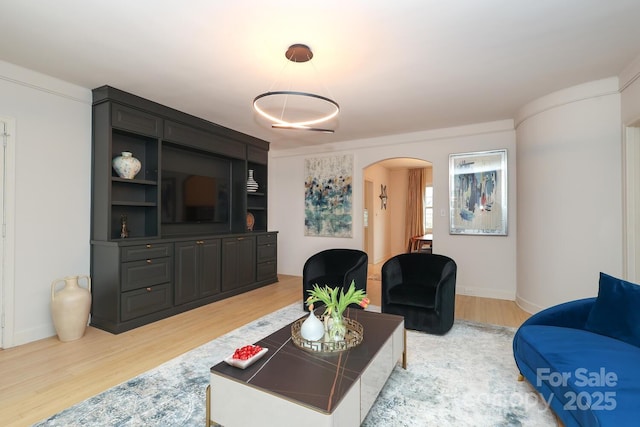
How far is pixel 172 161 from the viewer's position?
4594 mm

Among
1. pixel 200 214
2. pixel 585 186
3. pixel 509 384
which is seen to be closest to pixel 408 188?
pixel 585 186

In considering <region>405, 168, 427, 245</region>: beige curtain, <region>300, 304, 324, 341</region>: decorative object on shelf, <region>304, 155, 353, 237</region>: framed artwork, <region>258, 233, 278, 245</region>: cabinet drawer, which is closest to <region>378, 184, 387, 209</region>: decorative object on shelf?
<region>405, 168, 427, 245</region>: beige curtain

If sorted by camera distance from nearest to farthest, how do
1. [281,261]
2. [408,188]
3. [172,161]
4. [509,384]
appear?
[509,384] → [172,161] → [281,261] → [408,188]

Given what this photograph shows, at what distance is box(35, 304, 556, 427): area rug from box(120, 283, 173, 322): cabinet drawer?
115 centimetres

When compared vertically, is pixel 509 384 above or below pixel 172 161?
below

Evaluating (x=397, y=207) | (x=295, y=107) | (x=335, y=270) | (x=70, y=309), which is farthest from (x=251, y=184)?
(x=397, y=207)

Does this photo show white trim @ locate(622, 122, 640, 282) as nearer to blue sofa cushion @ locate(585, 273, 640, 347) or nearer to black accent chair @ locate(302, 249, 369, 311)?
blue sofa cushion @ locate(585, 273, 640, 347)

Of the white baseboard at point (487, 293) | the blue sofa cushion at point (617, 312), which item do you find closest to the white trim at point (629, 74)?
the blue sofa cushion at point (617, 312)

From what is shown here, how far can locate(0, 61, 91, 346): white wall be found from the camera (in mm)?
3127

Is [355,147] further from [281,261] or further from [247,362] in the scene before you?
[247,362]

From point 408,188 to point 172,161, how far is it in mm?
6312

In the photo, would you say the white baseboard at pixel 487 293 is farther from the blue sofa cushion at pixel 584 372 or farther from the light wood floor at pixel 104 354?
the blue sofa cushion at pixel 584 372

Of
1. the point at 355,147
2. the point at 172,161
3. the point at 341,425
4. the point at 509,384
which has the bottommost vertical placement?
the point at 509,384

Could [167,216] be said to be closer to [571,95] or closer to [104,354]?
[104,354]
